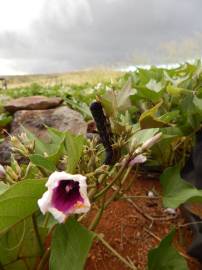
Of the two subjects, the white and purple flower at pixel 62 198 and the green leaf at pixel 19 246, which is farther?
the green leaf at pixel 19 246

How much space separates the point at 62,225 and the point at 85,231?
53mm

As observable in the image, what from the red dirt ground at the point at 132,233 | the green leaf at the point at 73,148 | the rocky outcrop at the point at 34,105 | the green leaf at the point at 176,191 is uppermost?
the green leaf at the point at 73,148

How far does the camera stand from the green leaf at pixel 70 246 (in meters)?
0.89

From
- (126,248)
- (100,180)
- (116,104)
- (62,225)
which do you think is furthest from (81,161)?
(126,248)

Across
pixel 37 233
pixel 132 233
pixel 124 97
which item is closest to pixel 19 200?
pixel 37 233

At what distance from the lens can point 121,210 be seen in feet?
5.32

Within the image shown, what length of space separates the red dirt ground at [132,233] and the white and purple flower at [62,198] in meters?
0.58

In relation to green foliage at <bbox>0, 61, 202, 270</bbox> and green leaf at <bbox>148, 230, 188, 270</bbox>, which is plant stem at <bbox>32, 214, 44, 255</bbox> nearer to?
green foliage at <bbox>0, 61, 202, 270</bbox>

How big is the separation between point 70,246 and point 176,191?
36 centimetres

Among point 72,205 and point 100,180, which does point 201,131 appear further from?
point 72,205

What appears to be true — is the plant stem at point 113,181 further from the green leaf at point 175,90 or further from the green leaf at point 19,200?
the green leaf at point 175,90

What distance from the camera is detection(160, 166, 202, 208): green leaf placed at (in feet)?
3.40

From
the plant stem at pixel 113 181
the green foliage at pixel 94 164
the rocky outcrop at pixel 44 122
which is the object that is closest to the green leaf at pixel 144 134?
the green foliage at pixel 94 164

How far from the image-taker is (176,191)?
1149 millimetres
